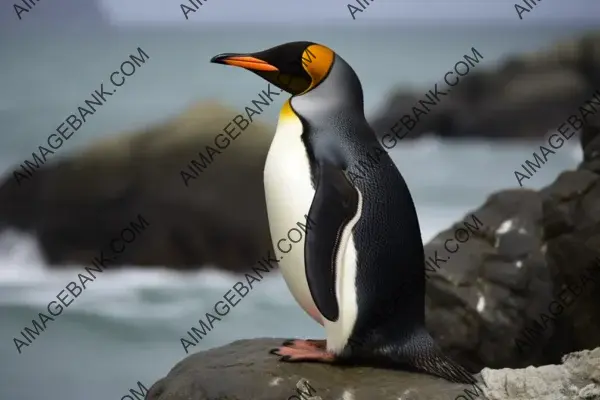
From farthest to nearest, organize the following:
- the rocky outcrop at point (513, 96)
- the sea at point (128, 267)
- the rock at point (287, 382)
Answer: the rocky outcrop at point (513, 96) < the sea at point (128, 267) < the rock at point (287, 382)

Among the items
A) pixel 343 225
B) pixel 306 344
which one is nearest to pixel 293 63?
pixel 343 225

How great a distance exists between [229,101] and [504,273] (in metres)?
1.49

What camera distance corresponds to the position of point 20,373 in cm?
299

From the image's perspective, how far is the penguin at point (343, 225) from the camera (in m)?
1.77

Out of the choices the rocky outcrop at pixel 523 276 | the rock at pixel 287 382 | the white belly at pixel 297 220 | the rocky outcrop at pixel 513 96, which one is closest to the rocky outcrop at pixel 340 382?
the rock at pixel 287 382

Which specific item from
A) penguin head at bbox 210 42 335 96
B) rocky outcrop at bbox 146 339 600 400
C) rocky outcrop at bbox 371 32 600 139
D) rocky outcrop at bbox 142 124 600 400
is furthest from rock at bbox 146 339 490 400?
rocky outcrop at bbox 371 32 600 139

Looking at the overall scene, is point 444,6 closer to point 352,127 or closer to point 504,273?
point 504,273

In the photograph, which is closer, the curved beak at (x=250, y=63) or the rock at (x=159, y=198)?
the curved beak at (x=250, y=63)

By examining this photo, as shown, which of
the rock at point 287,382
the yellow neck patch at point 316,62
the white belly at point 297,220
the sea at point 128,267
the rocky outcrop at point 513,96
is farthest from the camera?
the rocky outcrop at point 513,96

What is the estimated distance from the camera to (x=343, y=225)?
5.84 feet

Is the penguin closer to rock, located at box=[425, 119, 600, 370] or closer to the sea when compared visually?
the sea

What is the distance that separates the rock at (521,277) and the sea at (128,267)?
68 cm

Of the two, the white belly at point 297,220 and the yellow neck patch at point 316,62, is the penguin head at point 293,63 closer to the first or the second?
the yellow neck patch at point 316,62

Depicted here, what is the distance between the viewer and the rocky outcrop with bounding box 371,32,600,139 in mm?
3178
